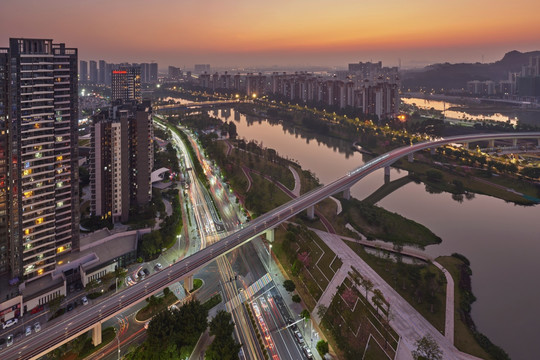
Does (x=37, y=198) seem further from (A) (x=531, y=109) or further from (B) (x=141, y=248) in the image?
(A) (x=531, y=109)

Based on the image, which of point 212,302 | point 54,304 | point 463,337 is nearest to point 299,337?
point 212,302

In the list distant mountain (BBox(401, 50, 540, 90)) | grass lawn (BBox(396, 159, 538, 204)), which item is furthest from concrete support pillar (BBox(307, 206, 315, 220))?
distant mountain (BBox(401, 50, 540, 90))

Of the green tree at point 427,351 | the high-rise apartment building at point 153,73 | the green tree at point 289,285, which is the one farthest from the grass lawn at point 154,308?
the high-rise apartment building at point 153,73

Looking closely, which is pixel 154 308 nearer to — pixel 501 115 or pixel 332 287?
pixel 332 287

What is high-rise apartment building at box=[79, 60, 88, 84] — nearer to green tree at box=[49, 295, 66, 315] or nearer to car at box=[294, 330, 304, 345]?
green tree at box=[49, 295, 66, 315]

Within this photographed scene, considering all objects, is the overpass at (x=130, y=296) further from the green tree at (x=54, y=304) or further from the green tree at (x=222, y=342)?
the green tree at (x=222, y=342)

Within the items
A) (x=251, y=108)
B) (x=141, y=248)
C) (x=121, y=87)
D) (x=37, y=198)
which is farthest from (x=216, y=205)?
(x=251, y=108)
